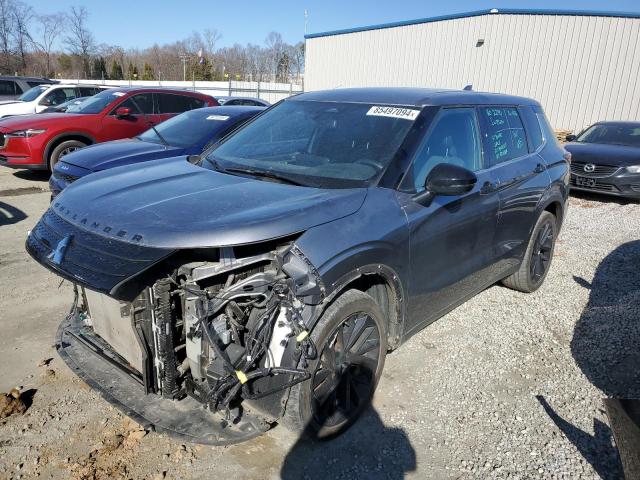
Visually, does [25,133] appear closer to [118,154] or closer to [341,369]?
[118,154]

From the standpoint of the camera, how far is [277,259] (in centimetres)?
237

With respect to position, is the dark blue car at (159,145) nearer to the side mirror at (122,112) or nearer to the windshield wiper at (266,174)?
the side mirror at (122,112)

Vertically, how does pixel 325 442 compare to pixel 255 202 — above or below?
below

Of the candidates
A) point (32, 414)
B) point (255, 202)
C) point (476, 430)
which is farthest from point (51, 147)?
point (476, 430)

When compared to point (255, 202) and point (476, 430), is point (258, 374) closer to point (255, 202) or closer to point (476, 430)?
point (255, 202)

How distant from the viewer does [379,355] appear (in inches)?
118

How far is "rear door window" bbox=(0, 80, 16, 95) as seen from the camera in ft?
53.9

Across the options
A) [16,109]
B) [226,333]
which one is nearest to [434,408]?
A: [226,333]

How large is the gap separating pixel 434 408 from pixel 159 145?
16.4 ft

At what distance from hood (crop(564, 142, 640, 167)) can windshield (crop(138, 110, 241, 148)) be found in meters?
7.07

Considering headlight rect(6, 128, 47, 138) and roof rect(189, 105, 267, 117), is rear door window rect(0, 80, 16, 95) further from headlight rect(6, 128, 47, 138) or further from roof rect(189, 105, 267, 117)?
roof rect(189, 105, 267, 117)

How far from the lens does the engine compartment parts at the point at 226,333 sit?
7.57 ft

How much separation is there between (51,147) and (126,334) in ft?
26.1

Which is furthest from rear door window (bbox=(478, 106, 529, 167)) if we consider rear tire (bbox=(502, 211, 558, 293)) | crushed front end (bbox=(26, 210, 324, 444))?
crushed front end (bbox=(26, 210, 324, 444))
